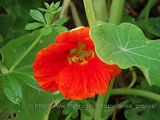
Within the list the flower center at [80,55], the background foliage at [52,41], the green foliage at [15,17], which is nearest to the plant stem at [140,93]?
the background foliage at [52,41]

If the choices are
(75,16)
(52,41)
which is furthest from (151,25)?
(52,41)

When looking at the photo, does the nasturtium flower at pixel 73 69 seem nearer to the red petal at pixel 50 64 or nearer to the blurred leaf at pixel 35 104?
the red petal at pixel 50 64

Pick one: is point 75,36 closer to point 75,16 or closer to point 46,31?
point 46,31

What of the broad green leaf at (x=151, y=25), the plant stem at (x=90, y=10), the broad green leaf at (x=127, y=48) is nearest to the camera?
the broad green leaf at (x=127, y=48)

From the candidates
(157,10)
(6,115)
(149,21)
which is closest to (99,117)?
(6,115)

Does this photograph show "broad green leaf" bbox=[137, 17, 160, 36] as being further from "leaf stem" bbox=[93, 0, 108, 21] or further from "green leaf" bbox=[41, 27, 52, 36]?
"green leaf" bbox=[41, 27, 52, 36]

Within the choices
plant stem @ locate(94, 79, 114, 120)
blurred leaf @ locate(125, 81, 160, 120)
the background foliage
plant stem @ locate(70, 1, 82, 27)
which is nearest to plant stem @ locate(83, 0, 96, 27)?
the background foliage
